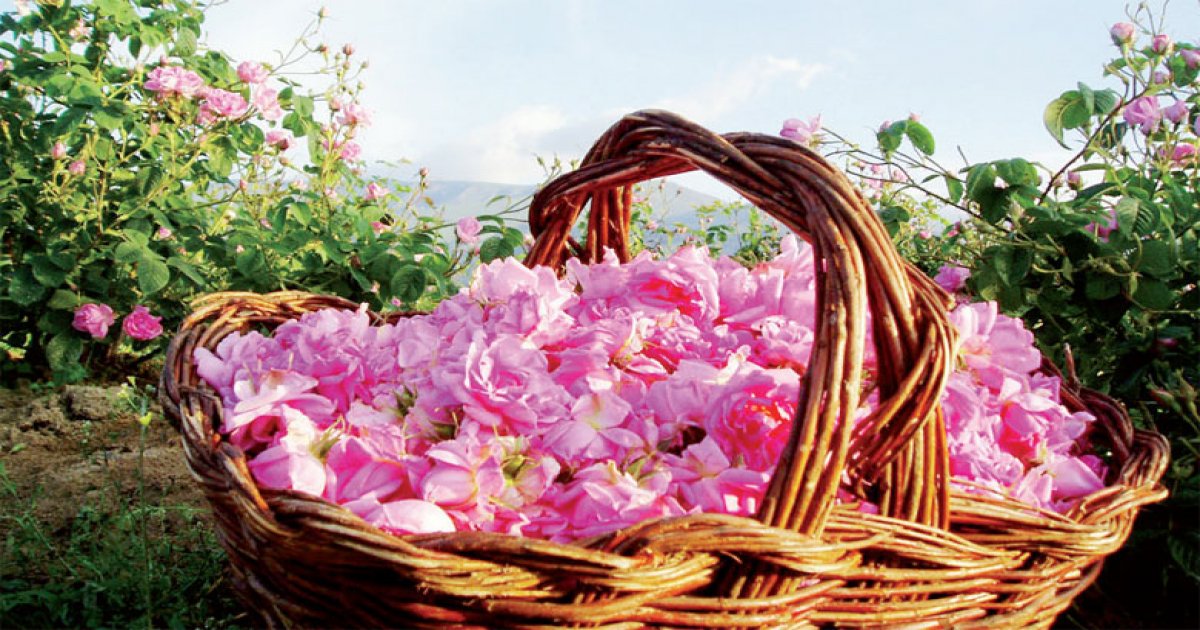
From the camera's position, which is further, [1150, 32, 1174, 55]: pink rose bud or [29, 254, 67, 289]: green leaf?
[29, 254, 67, 289]: green leaf

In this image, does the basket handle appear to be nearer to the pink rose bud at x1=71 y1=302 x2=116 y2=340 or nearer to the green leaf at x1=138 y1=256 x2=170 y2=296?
the green leaf at x1=138 y1=256 x2=170 y2=296

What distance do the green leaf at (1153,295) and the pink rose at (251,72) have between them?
8.25ft

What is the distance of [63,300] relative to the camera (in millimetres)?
2830

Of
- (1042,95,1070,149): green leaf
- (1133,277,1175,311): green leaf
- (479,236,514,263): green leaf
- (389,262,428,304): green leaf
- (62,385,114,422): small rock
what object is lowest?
(62,385,114,422): small rock

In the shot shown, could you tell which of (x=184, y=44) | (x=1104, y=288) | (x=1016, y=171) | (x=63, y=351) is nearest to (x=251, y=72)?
(x=184, y=44)

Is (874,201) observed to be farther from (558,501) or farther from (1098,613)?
(558,501)

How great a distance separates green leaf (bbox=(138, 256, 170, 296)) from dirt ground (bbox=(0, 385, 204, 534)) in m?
0.43

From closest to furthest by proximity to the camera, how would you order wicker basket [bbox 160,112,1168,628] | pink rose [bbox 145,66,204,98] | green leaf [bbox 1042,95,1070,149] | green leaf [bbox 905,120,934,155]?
wicker basket [bbox 160,112,1168,628]
green leaf [bbox 1042,95,1070,149]
green leaf [bbox 905,120,934,155]
pink rose [bbox 145,66,204,98]

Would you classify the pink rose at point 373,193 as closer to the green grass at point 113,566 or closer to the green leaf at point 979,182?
the green grass at point 113,566

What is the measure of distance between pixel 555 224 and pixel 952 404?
74cm

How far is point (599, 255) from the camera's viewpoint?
5.44 ft

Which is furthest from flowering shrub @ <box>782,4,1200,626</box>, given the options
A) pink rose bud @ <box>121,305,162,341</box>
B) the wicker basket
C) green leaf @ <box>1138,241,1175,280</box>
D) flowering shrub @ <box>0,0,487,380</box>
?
pink rose bud @ <box>121,305,162,341</box>

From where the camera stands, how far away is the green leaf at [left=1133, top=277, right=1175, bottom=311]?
1.75 meters

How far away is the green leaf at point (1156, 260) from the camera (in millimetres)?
1737
